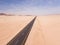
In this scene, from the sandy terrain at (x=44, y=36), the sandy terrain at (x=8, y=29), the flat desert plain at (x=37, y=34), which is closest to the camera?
the sandy terrain at (x=44, y=36)

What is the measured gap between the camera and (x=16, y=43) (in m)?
8.13

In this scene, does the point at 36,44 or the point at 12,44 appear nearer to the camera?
the point at 36,44

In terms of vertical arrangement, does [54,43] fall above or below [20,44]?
above

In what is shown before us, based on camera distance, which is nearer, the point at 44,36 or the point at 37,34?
the point at 44,36

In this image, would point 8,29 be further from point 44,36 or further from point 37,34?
point 44,36

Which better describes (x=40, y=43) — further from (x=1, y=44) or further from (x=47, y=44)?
(x=1, y=44)

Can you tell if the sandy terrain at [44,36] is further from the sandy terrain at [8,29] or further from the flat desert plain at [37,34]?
A: the sandy terrain at [8,29]

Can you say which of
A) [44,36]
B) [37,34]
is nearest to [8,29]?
[37,34]

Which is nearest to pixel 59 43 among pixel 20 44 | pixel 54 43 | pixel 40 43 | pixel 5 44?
pixel 54 43

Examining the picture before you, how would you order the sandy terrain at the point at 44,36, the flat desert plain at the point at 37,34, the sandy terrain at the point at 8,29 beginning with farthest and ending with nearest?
the sandy terrain at the point at 8,29
the flat desert plain at the point at 37,34
the sandy terrain at the point at 44,36

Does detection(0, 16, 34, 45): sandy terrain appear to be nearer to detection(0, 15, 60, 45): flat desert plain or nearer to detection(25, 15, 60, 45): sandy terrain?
detection(0, 15, 60, 45): flat desert plain

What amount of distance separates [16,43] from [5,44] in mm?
1137

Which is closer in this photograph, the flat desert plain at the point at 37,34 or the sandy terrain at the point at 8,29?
the flat desert plain at the point at 37,34

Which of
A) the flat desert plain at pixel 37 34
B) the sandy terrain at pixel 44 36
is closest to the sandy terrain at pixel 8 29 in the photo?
the flat desert plain at pixel 37 34
